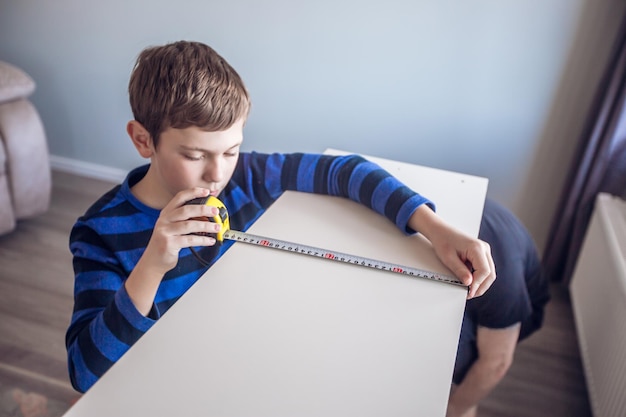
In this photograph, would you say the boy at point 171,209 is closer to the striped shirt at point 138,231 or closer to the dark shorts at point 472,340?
the striped shirt at point 138,231

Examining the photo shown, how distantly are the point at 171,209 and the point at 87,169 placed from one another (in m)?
2.05

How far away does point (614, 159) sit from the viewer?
1.65m

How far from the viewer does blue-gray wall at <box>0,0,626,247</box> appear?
174cm

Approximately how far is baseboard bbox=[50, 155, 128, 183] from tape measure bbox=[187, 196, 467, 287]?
1.85m

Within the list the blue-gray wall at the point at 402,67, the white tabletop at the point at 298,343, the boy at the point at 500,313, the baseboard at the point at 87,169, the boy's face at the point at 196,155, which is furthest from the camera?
the baseboard at the point at 87,169

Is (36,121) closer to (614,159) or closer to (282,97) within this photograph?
(282,97)

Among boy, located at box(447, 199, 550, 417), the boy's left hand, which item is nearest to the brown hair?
the boy's left hand

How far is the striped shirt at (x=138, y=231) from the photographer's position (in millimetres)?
701

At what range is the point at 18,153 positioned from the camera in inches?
79.4

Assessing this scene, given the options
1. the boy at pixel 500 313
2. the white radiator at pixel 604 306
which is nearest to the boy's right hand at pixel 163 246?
the boy at pixel 500 313

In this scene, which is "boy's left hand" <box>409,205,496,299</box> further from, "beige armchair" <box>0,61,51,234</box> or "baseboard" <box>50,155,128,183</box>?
"baseboard" <box>50,155,128,183</box>

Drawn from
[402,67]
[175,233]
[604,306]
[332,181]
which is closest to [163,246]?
[175,233]

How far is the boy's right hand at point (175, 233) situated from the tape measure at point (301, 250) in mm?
25

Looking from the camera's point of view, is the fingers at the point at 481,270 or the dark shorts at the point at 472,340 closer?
the fingers at the point at 481,270
